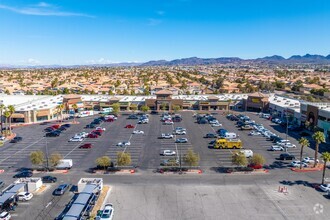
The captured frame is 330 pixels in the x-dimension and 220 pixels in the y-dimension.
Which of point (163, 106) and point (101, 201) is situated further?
point (163, 106)

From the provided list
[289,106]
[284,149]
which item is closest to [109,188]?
[284,149]

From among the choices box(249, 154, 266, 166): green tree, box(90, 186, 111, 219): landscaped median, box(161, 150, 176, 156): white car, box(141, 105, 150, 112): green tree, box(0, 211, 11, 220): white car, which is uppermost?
box(141, 105, 150, 112): green tree

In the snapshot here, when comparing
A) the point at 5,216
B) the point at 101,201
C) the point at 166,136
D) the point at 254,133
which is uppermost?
the point at 254,133

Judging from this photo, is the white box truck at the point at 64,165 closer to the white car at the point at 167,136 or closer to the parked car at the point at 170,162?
the parked car at the point at 170,162

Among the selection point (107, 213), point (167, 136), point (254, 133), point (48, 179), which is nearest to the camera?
point (107, 213)

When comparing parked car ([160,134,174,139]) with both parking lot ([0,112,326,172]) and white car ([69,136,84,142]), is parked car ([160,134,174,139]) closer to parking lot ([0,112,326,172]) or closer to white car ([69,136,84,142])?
parking lot ([0,112,326,172])

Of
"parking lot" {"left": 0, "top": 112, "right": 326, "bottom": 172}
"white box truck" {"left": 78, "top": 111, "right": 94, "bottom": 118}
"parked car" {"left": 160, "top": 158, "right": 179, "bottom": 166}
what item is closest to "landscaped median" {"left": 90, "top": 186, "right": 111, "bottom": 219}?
"parking lot" {"left": 0, "top": 112, "right": 326, "bottom": 172}

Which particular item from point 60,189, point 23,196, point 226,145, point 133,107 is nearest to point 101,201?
point 60,189

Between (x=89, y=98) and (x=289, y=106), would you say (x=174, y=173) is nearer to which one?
(x=289, y=106)

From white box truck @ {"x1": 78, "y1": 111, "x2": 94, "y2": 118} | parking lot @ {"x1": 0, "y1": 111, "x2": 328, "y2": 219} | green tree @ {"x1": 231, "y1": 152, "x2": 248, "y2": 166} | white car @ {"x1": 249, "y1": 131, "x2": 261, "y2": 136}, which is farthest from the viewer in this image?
white box truck @ {"x1": 78, "y1": 111, "x2": 94, "y2": 118}

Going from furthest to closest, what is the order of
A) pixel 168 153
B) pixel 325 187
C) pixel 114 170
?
pixel 168 153, pixel 114 170, pixel 325 187

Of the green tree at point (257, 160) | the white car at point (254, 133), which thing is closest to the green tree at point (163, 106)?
the white car at point (254, 133)

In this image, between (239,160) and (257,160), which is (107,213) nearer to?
(239,160)
